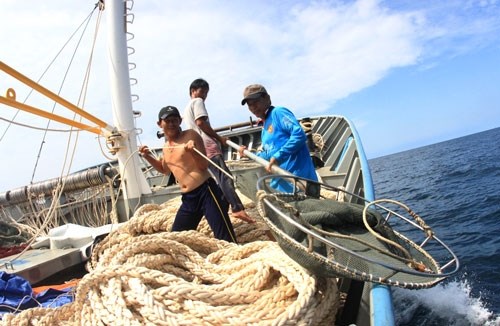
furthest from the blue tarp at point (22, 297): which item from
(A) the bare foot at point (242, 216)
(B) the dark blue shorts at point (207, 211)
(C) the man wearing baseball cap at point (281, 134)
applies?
(C) the man wearing baseball cap at point (281, 134)

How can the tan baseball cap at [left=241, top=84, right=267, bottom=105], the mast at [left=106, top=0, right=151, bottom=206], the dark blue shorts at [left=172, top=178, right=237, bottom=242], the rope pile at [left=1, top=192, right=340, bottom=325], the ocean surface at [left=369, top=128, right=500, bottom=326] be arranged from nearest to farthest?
the rope pile at [left=1, top=192, right=340, bottom=325], the tan baseball cap at [left=241, top=84, right=267, bottom=105], the dark blue shorts at [left=172, top=178, right=237, bottom=242], the ocean surface at [left=369, top=128, right=500, bottom=326], the mast at [left=106, top=0, right=151, bottom=206]

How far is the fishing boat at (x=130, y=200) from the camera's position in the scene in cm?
192

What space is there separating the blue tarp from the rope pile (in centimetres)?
69

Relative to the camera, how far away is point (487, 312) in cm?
458

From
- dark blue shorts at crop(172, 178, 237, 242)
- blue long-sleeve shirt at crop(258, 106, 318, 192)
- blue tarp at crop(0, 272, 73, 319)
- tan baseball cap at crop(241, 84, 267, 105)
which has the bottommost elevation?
blue tarp at crop(0, 272, 73, 319)

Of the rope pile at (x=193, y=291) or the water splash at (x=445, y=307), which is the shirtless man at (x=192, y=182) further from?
the water splash at (x=445, y=307)

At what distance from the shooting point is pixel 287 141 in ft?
10.1

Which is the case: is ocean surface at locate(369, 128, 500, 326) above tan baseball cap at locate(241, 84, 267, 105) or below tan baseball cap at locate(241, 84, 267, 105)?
below

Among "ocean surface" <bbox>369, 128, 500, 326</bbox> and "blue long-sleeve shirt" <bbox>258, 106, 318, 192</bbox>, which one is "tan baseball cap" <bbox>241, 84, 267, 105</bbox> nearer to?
"blue long-sleeve shirt" <bbox>258, 106, 318, 192</bbox>

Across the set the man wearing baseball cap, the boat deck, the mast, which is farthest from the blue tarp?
the mast

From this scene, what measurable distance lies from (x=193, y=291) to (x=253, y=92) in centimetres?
182

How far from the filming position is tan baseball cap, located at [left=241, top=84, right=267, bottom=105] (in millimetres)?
3182

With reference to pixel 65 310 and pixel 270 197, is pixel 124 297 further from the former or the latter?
pixel 270 197

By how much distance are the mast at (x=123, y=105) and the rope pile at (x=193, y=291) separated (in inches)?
115
